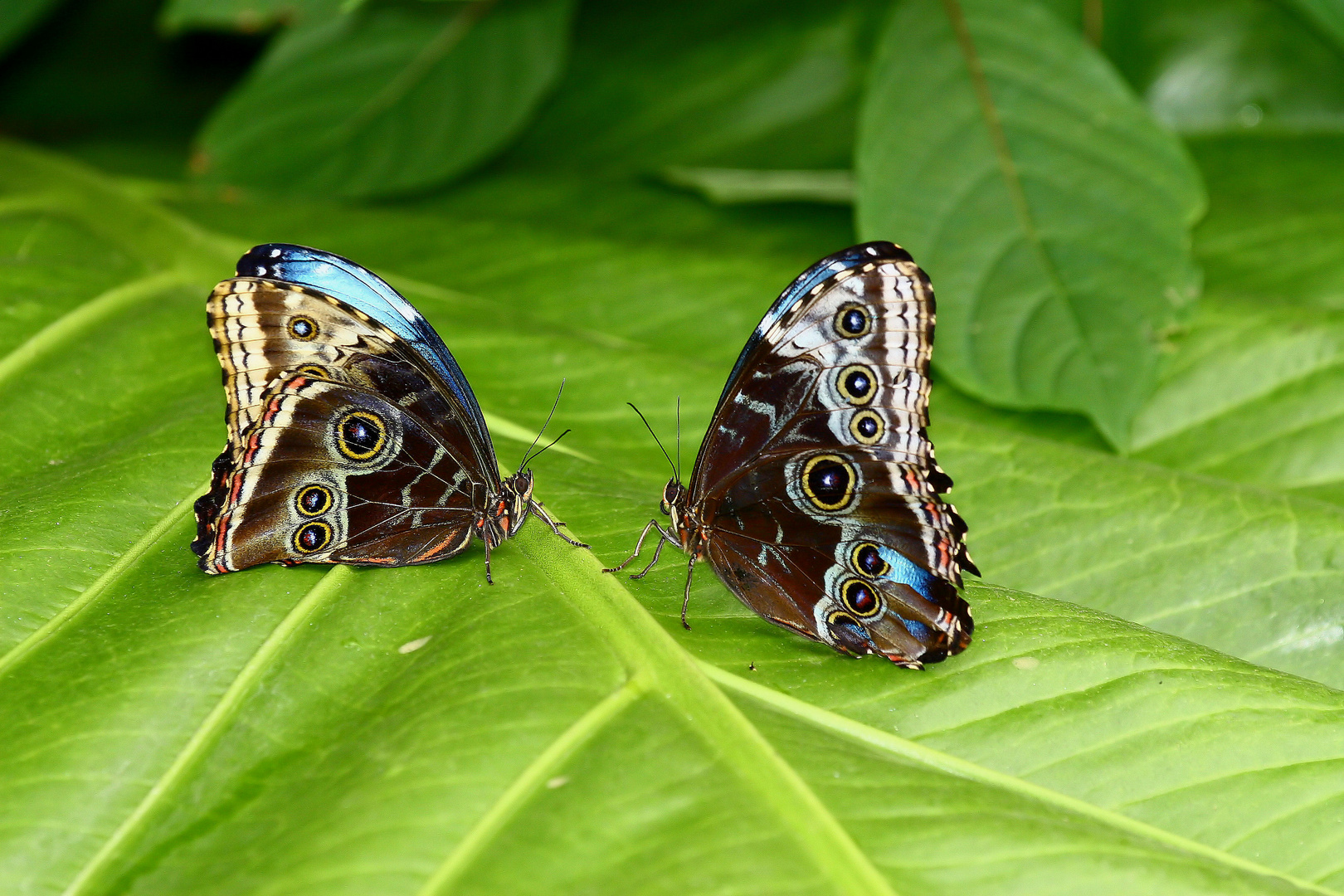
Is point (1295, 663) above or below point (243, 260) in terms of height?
below

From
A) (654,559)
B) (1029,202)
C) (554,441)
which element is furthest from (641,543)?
(1029,202)

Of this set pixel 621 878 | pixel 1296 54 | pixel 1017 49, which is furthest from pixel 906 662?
pixel 1296 54

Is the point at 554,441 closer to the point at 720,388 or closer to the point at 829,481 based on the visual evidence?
the point at 720,388

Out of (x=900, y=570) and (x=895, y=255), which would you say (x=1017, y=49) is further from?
(x=900, y=570)

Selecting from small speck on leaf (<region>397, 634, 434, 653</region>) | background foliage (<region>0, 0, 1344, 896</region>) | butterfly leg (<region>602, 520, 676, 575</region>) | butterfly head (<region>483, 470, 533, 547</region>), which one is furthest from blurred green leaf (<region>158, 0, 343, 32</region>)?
small speck on leaf (<region>397, 634, 434, 653</region>)

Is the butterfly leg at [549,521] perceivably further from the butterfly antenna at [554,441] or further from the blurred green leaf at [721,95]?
the blurred green leaf at [721,95]

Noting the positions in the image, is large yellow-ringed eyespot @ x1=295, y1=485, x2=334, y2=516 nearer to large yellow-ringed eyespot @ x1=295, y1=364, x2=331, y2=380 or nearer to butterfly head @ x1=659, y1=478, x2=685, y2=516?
large yellow-ringed eyespot @ x1=295, y1=364, x2=331, y2=380
